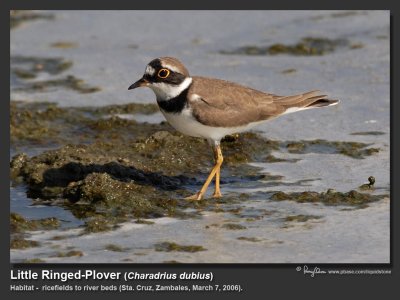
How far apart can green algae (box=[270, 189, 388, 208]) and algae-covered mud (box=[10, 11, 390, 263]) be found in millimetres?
16

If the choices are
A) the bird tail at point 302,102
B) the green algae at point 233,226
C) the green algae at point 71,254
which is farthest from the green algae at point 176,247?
the bird tail at point 302,102

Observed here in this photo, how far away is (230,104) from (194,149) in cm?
107

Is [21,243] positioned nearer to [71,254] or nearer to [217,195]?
[71,254]

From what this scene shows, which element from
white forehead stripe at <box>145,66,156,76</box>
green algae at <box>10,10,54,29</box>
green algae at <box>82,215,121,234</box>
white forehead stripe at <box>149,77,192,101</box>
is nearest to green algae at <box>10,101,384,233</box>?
green algae at <box>82,215,121,234</box>

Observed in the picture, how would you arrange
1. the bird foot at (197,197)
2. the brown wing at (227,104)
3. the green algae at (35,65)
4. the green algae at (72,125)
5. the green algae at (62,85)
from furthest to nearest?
1. the green algae at (35,65)
2. the green algae at (62,85)
3. the green algae at (72,125)
4. the brown wing at (227,104)
5. the bird foot at (197,197)

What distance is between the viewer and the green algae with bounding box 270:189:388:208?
310 inches

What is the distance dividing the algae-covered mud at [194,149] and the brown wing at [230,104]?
62 centimetres

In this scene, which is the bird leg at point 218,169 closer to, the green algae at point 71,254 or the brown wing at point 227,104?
→ the brown wing at point 227,104

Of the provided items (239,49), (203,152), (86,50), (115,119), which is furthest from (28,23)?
(203,152)

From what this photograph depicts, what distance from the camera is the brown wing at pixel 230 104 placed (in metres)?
8.26

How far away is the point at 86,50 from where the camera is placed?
12844 millimetres

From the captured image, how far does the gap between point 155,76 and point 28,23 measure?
6392mm

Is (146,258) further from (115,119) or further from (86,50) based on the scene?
(86,50)

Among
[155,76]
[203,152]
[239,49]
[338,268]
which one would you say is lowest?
[338,268]
